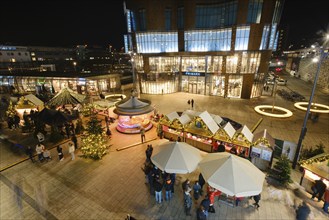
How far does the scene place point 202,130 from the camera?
39.7 ft

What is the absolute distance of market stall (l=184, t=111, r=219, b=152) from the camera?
11.7 m

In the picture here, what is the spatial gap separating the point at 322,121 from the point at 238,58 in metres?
14.5

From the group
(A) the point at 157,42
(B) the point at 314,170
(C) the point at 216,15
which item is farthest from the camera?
(A) the point at 157,42

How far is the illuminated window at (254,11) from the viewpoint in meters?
25.3

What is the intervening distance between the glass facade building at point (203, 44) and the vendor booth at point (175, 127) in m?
19.7

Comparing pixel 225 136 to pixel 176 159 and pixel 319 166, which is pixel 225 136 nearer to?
pixel 319 166

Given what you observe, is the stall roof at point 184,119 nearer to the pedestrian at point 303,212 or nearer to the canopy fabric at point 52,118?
the pedestrian at point 303,212

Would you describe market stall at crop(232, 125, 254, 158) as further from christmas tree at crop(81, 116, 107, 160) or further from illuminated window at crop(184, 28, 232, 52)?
illuminated window at crop(184, 28, 232, 52)

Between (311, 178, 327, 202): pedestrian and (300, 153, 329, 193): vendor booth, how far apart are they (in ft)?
1.02

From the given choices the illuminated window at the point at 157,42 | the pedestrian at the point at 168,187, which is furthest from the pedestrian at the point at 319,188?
the illuminated window at the point at 157,42

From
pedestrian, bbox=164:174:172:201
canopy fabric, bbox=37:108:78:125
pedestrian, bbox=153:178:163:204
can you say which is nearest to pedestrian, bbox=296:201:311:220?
pedestrian, bbox=164:174:172:201

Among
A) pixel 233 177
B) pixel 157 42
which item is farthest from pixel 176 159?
pixel 157 42

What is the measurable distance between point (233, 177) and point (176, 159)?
8.37 ft

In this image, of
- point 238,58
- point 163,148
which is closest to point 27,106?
point 163,148
